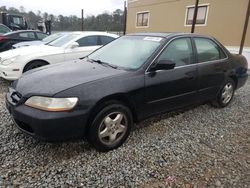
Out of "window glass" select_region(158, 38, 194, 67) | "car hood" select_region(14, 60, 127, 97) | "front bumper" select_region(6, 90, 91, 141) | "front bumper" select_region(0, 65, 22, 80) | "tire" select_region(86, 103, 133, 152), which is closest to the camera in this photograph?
"front bumper" select_region(6, 90, 91, 141)

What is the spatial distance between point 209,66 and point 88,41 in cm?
372

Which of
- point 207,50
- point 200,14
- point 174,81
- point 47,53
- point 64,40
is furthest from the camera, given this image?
point 200,14

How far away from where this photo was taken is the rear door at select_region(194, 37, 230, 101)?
383 cm

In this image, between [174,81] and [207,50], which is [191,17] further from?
[174,81]

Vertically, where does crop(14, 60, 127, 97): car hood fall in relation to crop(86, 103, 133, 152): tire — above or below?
above

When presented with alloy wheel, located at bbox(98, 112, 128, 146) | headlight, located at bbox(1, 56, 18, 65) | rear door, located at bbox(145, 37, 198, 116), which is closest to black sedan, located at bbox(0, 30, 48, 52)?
headlight, located at bbox(1, 56, 18, 65)

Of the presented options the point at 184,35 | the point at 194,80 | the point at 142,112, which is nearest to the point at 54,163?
the point at 142,112

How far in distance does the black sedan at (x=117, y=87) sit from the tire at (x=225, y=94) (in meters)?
0.20

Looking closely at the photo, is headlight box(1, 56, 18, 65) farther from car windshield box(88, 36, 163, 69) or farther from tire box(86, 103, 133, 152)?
tire box(86, 103, 133, 152)

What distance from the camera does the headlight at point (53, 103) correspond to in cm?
240

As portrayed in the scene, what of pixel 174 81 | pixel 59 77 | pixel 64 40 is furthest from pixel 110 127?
pixel 64 40

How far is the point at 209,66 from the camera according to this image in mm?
3939

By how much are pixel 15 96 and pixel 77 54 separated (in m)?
3.48

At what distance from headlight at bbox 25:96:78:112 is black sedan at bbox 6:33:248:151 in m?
0.01
